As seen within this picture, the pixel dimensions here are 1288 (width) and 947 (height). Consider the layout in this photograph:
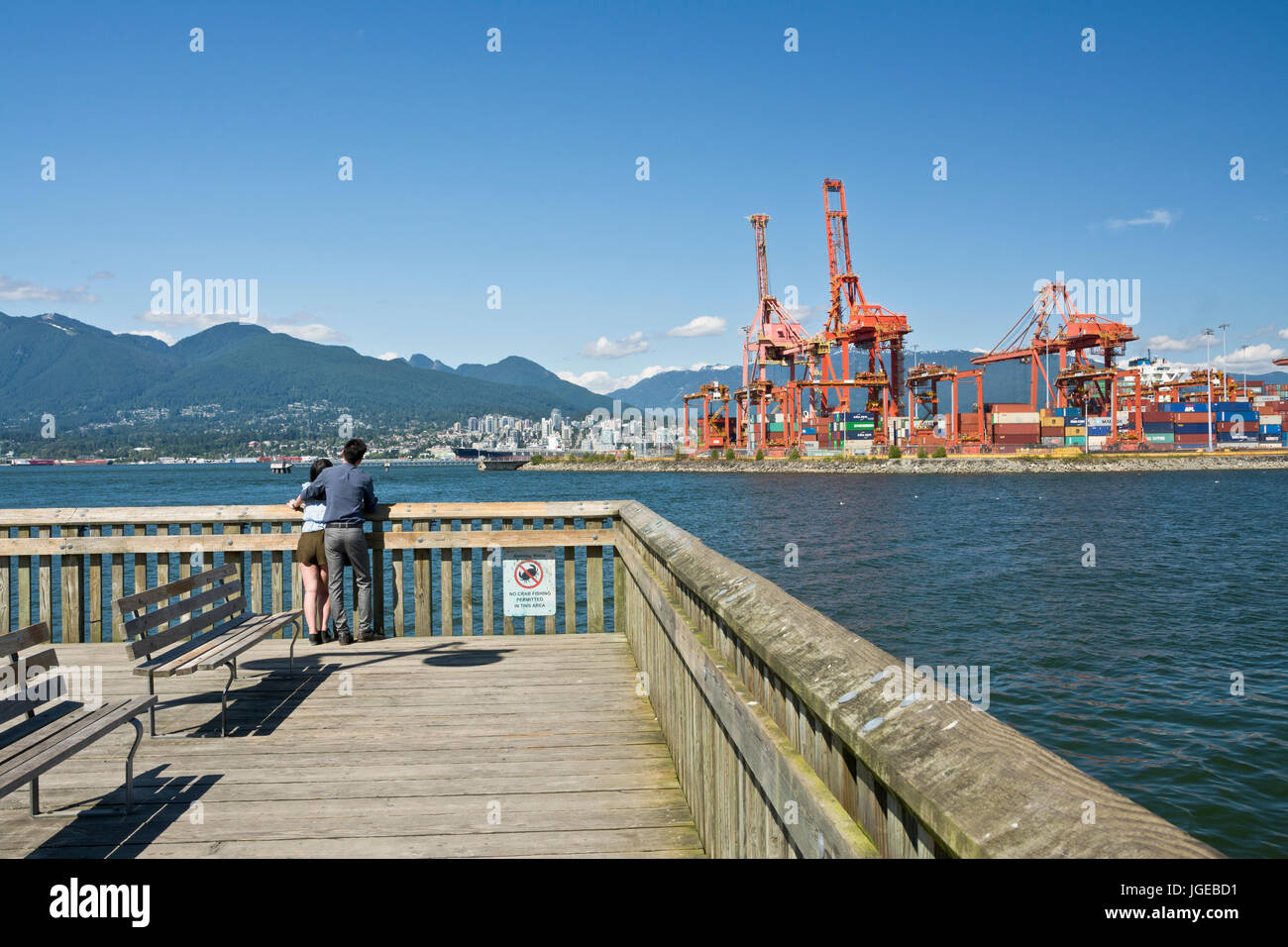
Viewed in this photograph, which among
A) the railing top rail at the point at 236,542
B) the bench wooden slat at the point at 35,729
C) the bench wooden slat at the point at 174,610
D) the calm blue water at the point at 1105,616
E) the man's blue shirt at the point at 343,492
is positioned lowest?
the calm blue water at the point at 1105,616

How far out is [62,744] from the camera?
2.96 m

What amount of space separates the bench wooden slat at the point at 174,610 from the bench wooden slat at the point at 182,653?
0.16m

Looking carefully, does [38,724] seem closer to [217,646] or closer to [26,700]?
[26,700]

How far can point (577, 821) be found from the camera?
10.9ft

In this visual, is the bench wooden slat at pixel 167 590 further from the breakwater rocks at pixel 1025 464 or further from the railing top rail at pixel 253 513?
the breakwater rocks at pixel 1025 464

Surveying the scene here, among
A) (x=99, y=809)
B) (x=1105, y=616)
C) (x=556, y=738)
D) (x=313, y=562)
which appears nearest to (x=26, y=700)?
(x=99, y=809)

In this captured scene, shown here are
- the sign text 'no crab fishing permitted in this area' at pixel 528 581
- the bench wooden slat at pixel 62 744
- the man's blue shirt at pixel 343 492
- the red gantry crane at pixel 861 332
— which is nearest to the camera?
the bench wooden slat at pixel 62 744

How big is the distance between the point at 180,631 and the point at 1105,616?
17.5m

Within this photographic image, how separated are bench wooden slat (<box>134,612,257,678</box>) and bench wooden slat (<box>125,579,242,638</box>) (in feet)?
0.51

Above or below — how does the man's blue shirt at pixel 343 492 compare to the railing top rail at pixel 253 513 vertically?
above

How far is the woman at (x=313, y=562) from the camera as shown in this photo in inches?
246

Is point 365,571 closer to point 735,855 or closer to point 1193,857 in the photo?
point 735,855

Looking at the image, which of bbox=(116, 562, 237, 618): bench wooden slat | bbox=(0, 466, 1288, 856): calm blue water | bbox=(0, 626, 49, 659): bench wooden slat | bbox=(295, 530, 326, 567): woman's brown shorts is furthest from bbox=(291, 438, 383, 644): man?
bbox=(0, 466, 1288, 856): calm blue water

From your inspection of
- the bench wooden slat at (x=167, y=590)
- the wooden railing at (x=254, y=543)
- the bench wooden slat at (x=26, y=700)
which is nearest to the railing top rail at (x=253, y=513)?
the wooden railing at (x=254, y=543)
